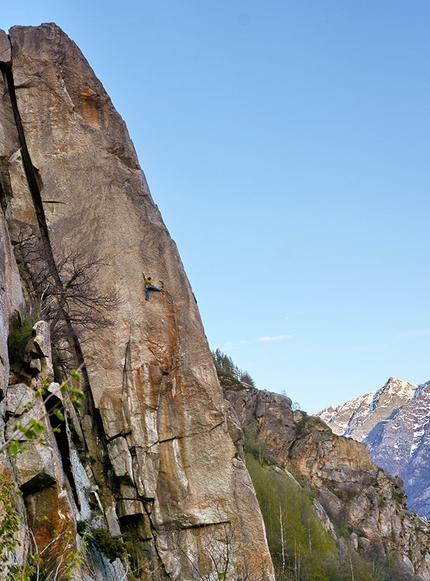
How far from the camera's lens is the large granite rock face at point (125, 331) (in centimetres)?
2117

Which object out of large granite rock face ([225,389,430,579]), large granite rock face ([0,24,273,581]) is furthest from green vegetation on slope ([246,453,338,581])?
large granite rock face ([0,24,273,581])

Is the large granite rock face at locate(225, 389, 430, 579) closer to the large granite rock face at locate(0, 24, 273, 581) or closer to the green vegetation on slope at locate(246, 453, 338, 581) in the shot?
the green vegetation on slope at locate(246, 453, 338, 581)

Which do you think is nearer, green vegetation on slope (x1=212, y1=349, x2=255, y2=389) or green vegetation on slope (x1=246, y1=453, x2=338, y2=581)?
green vegetation on slope (x1=246, y1=453, x2=338, y2=581)

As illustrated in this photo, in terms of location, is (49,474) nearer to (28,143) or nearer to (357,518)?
(28,143)

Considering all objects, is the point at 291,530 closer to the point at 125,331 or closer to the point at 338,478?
the point at 338,478

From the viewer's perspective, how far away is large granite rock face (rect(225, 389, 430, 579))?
71812 mm

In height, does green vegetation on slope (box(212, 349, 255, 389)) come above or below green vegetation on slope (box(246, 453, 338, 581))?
above

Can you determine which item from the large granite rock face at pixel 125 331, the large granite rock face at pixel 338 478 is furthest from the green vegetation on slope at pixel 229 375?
the large granite rock face at pixel 125 331

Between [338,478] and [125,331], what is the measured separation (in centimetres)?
5965

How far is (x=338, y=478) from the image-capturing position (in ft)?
251

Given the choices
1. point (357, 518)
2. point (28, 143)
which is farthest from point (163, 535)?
point (357, 518)

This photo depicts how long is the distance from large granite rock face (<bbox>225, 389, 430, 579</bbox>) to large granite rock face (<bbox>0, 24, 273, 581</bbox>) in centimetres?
4639

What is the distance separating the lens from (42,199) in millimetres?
24297

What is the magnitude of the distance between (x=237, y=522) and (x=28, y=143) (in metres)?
15.5
